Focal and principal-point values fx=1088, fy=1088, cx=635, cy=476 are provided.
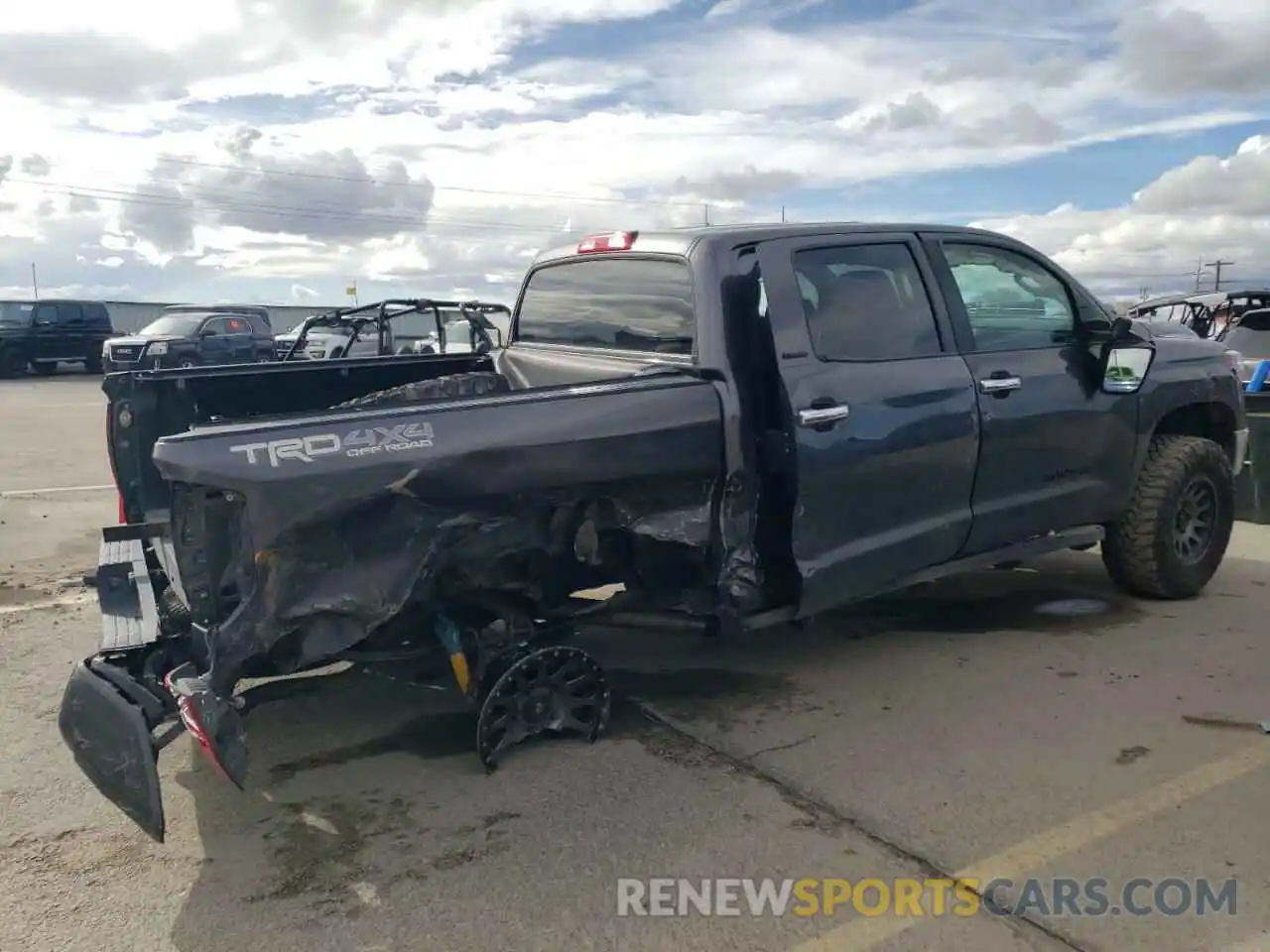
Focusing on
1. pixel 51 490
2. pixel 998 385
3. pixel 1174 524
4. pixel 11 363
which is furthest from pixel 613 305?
pixel 11 363

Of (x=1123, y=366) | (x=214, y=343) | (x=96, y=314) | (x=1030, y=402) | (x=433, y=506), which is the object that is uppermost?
(x=96, y=314)

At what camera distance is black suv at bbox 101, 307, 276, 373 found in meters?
21.9

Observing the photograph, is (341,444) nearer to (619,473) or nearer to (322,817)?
(619,473)

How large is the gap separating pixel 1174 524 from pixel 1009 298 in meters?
1.64

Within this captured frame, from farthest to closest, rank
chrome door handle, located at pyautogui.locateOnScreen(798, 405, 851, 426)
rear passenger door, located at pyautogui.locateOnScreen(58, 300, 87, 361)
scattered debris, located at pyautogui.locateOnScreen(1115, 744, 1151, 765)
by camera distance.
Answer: rear passenger door, located at pyautogui.locateOnScreen(58, 300, 87, 361), chrome door handle, located at pyautogui.locateOnScreen(798, 405, 851, 426), scattered debris, located at pyautogui.locateOnScreen(1115, 744, 1151, 765)

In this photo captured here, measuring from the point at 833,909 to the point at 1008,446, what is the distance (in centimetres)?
258

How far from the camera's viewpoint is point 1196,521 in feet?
19.7

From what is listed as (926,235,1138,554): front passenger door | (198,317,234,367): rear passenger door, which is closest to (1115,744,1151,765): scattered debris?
(926,235,1138,554): front passenger door

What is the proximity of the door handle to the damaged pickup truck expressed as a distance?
0.05ft

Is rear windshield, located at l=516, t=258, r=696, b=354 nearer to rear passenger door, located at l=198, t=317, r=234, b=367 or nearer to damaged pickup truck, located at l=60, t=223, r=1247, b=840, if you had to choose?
damaged pickup truck, located at l=60, t=223, r=1247, b=840

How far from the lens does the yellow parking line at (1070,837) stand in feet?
9.45

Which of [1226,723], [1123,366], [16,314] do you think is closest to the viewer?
[1226,723]

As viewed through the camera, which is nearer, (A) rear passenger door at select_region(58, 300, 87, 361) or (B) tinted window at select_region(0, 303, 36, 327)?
(B) tinted window at select_region(0, 303, 36, 327)

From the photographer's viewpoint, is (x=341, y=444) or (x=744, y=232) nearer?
(x=341, y=444)
